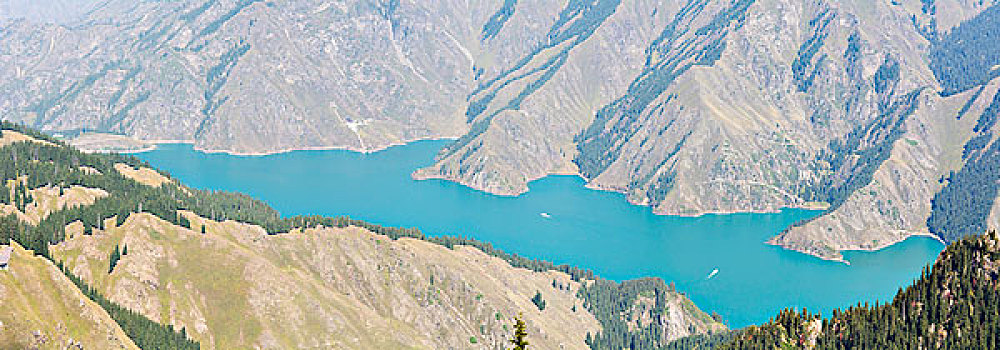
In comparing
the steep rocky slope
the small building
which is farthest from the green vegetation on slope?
the small building

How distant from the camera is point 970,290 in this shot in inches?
6422

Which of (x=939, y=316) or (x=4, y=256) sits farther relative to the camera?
(x=939, y=316)

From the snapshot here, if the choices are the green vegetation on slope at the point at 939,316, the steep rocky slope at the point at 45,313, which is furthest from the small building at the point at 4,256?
the green vegetation on slope at the point at 939,316

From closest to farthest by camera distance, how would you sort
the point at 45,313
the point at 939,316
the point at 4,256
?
the point at 45,313
the point at 4,256
the point at 939,316

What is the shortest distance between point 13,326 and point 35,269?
15627 mm

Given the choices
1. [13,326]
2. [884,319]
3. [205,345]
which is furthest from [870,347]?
[13,326]

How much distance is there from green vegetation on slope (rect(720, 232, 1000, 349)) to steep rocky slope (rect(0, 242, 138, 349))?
123 meters

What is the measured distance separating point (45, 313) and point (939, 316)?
153591 millimetres

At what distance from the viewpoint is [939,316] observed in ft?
534

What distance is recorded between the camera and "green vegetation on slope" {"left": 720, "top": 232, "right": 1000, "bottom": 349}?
15888 centimetres

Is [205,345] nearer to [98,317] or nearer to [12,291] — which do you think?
[98,317]

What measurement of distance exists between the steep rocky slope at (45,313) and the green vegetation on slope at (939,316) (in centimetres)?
12326

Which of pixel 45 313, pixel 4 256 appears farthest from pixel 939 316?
pixel 4 256

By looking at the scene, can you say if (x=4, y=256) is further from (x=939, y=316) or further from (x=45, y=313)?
(x=939, y=316)
